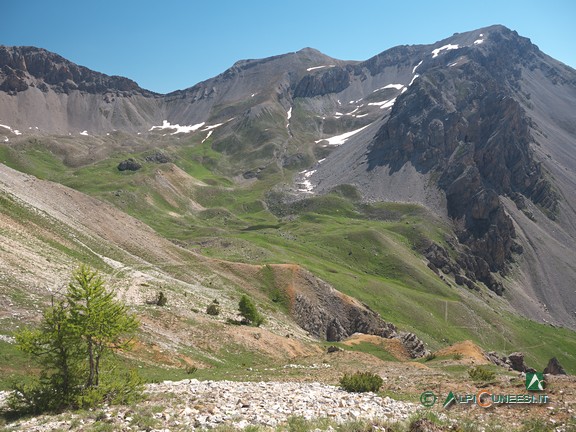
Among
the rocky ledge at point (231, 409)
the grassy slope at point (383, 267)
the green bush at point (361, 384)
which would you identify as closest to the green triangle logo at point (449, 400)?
the rocky ledge at point (231, 409)

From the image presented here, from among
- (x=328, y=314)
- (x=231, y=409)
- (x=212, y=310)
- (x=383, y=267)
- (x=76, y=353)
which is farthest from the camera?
(x=383, y=267)

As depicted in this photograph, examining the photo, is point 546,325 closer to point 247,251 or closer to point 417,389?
point 247,251

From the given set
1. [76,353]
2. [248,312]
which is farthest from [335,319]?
[76,353]

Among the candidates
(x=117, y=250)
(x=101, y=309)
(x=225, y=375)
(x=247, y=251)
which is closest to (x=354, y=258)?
(x=247, y=251)

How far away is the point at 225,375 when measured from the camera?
31.6 meters

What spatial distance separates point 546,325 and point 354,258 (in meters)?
73.4

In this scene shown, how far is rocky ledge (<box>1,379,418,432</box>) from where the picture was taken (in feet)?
55.4

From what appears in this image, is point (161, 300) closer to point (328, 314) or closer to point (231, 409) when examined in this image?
point (231, 409)

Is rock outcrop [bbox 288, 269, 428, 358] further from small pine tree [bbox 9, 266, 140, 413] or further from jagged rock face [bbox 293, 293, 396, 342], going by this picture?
small pine tree [bbox 9, 266, 140, 413]

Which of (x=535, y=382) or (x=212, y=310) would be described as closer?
(x=535, y=382)

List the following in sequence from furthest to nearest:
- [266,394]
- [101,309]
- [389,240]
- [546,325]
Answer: [389,240]
[546,325]
[266,394]
[101,309]

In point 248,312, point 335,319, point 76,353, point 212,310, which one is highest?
point 76,353

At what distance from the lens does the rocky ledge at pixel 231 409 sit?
55.4ft

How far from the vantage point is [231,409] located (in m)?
18.7
